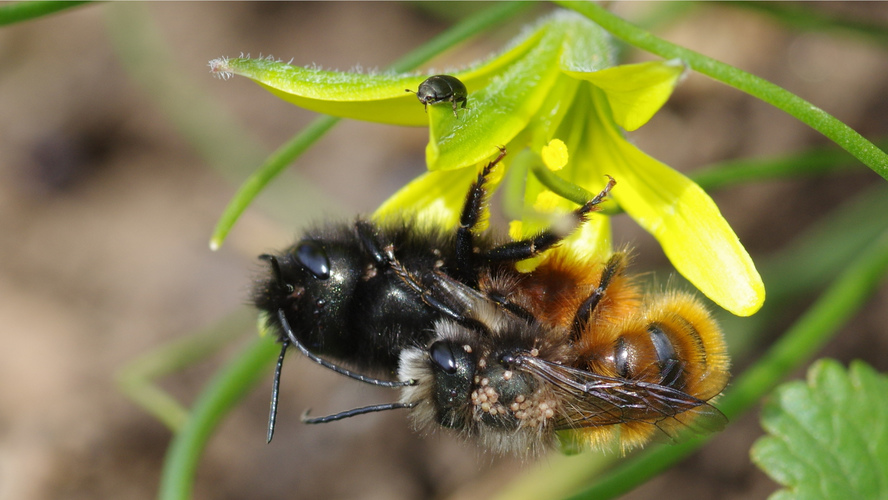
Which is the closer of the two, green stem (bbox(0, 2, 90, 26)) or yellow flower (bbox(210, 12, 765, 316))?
yellow flower (bbox(210, 12, 765, 316))

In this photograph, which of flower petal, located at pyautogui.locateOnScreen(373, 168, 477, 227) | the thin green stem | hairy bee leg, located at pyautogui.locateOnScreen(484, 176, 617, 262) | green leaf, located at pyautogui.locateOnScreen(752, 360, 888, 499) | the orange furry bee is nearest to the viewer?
the orange furry bee

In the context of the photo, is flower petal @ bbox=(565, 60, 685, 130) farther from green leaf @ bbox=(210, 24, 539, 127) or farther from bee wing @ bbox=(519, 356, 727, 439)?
bee wing @ bbox=(519, 356, 727, 439)

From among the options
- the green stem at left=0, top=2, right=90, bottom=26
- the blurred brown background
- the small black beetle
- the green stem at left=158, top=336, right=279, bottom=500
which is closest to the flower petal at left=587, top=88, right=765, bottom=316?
the small black beetle

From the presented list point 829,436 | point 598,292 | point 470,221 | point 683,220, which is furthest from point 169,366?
point 829,436

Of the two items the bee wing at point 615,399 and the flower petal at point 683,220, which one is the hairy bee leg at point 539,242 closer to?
the flower petal at point 683,220

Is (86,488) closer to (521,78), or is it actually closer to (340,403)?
(340,403)

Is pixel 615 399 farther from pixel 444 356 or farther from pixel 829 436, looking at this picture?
pixel 829 436
